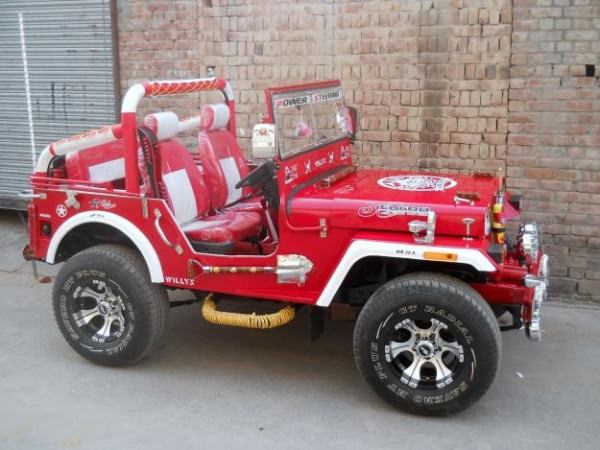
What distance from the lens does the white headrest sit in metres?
5.14

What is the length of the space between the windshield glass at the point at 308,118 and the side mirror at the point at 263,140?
23 cm

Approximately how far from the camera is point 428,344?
14.4 feet

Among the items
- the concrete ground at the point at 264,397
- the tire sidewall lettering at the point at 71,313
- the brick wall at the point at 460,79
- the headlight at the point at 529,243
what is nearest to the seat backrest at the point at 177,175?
the tire sidewall lettering at the point at 71,313

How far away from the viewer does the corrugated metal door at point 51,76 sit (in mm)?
7957

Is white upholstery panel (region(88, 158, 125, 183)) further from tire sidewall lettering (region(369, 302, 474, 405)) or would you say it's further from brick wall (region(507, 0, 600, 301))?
brick wall (region(507, 0, 600, 301))

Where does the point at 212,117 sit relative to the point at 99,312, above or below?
above

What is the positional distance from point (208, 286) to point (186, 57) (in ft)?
11.2

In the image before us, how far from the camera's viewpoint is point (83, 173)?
5.42m

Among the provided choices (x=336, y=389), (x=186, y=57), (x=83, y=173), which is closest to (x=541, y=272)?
(x=336, y=389)

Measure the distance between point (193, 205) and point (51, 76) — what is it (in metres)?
3.72

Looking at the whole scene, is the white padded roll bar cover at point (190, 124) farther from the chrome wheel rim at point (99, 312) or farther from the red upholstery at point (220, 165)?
the chrome wheel rim at point (99, 312)

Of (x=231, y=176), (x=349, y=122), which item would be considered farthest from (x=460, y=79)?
(x=231, y=176)

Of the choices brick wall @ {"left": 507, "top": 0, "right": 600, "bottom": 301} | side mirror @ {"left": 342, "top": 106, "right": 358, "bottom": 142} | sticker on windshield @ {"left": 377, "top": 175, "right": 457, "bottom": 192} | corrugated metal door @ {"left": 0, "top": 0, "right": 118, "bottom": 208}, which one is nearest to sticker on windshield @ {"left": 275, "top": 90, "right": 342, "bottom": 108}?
side mirror @ {"left": 342, "top": 106, "right": 358, "bottom": 142}

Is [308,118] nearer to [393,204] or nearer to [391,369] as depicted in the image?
[393,204]
